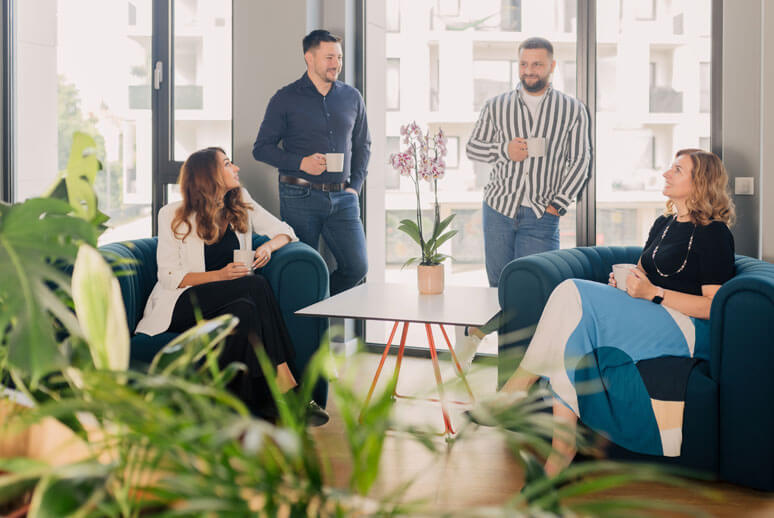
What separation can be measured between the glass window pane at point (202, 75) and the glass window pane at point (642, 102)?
230cm

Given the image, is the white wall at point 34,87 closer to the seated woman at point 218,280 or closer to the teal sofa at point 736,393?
the seated woman at point 218,280

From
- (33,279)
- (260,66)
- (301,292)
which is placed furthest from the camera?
(260,66)

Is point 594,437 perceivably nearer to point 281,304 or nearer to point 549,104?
point 281,304

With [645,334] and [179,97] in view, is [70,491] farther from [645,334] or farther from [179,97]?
[179,97]

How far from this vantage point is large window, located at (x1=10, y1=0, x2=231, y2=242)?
459cm

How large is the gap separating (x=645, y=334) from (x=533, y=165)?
1.46 metres

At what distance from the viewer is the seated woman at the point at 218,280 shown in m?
2.80

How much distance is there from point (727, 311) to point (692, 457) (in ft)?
1.60

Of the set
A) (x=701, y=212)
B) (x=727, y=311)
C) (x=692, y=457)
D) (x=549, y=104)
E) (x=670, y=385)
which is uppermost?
(x=549, y=104)

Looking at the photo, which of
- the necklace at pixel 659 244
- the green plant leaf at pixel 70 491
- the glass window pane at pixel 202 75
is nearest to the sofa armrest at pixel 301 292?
the necklace at pixel 659 244

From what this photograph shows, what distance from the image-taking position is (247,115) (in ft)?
14.2

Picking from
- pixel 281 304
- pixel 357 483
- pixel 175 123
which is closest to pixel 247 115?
pixel 175 123

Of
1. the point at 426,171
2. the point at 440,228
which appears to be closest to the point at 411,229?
the point at 440,228

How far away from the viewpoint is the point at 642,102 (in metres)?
3.82
